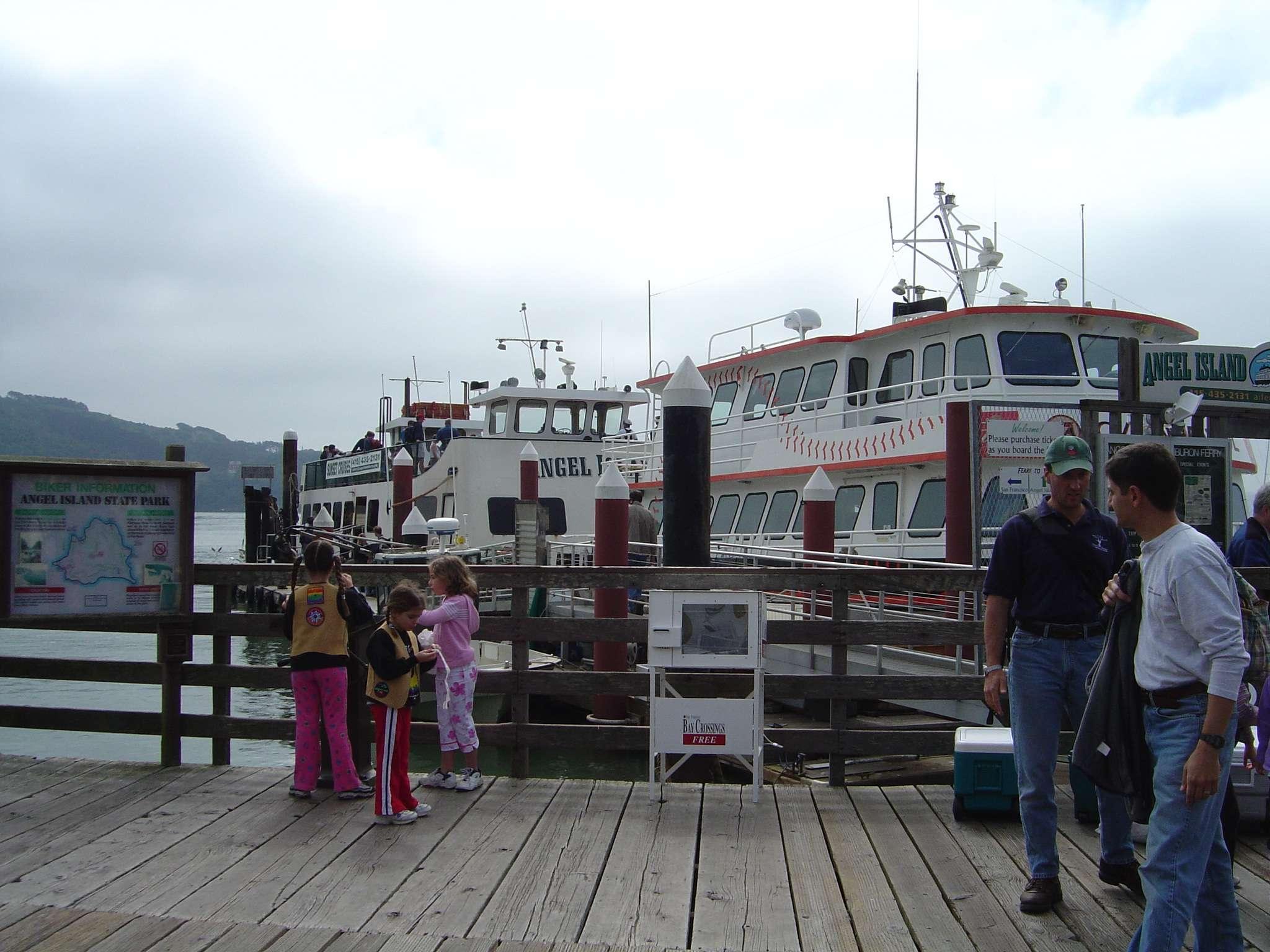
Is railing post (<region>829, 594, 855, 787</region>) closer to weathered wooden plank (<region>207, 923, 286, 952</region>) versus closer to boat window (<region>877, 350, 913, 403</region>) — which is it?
weathered wooden plank (<region>207, 923, 286, 952</region>)

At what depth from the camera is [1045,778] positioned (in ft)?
13.9

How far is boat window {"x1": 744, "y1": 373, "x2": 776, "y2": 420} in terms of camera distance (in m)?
18.3

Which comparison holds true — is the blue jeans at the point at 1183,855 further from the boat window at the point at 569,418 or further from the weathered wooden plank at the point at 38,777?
the boat window at the point at 569,418

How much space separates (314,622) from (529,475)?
1211 cm

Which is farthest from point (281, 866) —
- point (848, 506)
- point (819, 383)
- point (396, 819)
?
point (819, 383)

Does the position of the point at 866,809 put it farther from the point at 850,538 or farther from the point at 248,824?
the point at 850,538

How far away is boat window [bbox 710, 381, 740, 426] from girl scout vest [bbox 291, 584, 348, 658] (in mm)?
13845

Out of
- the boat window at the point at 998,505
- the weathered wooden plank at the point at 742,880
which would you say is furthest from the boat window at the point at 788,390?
the weathered wooden plank at the point at 742,880

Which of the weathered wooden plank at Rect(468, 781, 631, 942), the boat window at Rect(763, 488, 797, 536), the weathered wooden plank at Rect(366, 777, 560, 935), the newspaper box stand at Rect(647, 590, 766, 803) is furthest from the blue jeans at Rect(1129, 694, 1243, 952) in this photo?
the boat window at Rect(763, 488, 797, 536)

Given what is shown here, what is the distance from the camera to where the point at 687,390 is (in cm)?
814

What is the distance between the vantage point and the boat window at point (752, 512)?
17.2 metres

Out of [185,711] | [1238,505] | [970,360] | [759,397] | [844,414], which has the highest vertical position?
[970,360]

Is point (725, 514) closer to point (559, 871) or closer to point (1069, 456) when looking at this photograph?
point (559, 871)

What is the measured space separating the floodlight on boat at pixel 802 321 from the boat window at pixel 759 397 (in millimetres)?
833
